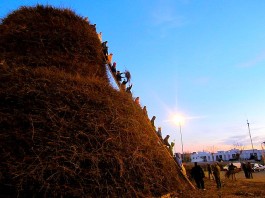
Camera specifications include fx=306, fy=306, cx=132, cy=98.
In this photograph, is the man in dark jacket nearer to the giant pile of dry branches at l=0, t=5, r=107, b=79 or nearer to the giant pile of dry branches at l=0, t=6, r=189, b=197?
the giant pile of dry branches at l=0, t=6, r=189, b=197

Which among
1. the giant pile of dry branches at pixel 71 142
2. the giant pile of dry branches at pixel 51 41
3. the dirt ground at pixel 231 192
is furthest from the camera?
the dirt ground at pixel 231 192

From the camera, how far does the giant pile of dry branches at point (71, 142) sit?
16.3ft

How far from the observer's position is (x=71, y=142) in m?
5.45

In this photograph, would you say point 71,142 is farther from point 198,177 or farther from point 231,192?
point 198,177

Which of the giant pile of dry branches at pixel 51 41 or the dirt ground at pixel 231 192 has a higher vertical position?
the giant pile of dry branches at pixel 51 41

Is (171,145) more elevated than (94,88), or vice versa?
(94,88)

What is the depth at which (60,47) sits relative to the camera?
8.73 metres

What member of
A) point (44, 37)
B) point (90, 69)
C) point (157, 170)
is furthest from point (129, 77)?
point (157, 170)

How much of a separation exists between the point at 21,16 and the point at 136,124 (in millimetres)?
5349

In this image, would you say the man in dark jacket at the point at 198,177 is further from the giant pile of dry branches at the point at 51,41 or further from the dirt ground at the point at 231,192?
the giant pile of dry branches at the point at 51,41

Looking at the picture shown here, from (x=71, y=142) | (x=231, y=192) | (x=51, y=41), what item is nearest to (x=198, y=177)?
(x=231, y=192)

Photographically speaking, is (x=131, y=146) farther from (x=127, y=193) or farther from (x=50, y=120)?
(x=50, y=120)

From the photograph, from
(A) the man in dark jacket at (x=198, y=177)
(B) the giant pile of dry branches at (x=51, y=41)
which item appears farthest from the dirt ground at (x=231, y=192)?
(B) the giant pile of dry branches at (x=51, y=41)

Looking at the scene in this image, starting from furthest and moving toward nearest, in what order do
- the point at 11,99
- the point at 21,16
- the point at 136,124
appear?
the point at 21,16 < the point at 136,124 < the point at 11,99
